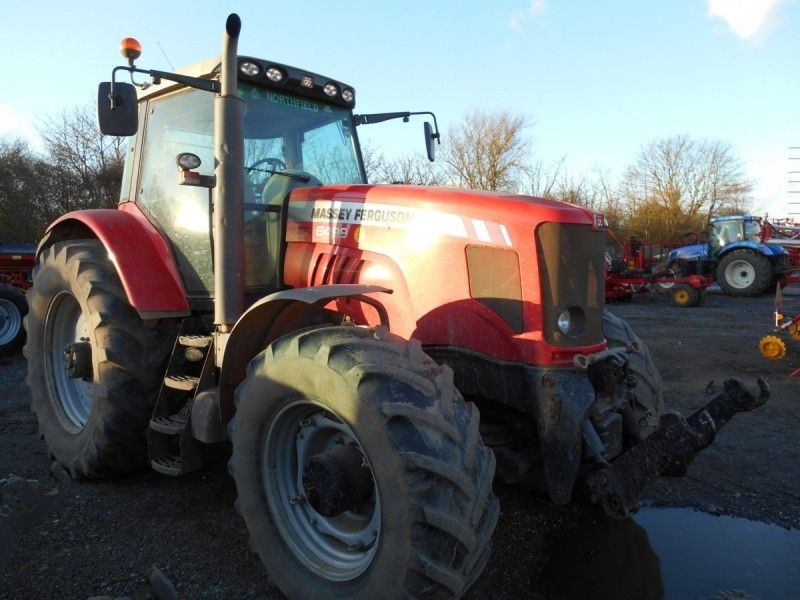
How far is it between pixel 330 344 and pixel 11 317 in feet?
24.6

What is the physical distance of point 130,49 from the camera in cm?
322

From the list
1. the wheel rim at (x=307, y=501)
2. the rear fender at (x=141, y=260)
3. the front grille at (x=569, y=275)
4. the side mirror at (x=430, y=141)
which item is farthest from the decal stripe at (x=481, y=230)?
the rear fender at (x=141, y=260)

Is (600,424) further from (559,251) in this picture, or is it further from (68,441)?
(68,441)

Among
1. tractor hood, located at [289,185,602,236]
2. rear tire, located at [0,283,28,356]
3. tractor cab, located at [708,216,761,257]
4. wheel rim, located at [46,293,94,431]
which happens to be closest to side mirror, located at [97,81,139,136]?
tractor hood, located at [289,185,602,236]

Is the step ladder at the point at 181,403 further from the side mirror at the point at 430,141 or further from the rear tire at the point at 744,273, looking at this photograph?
the rear tire at the point at 744,273

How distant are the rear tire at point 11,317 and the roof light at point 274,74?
20.5ft

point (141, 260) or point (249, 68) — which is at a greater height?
point (249, 68)

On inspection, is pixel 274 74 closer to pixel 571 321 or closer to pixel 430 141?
pixel 430 141

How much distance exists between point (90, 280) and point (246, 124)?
1265 millimetres

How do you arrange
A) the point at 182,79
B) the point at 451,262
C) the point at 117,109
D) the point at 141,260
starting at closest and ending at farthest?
the point at 451,262 < the point at 117,109 < the point at 182,79 < the point at 141,260

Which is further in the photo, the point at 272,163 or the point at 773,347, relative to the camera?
the point at 773,347

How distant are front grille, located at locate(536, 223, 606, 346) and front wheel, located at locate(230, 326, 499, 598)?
693 mm

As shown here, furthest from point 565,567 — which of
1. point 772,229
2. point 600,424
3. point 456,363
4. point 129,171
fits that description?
point 772,229

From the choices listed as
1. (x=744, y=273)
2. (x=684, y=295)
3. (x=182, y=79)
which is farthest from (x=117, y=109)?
(x=744, y=273)
